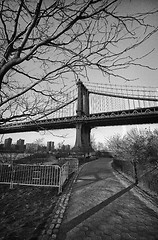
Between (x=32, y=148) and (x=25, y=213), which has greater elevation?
(x=32, y=148)

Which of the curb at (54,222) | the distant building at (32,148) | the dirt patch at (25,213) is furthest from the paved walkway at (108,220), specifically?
the distant building at (32,148)

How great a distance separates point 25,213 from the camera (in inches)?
125

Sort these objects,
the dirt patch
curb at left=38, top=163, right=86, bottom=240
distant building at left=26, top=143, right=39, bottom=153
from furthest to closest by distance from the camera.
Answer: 1. distant building at left=26, top=143, right=39, bottom=153
2. the dirt patch
3. curb at left=38, top=163, right=86, bottom=240

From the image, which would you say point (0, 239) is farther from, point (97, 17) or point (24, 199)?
point (97, 17)

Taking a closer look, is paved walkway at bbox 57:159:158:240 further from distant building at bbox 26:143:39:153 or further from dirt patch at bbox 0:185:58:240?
distant building at bbox 26:143:39:153

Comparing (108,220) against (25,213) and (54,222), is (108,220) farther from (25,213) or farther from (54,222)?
(25,213)

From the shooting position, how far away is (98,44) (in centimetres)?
223

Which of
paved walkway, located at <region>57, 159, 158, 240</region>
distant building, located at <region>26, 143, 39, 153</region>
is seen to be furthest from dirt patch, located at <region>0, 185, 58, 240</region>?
distant building, located at <region>26, 143, 39, 153</region>

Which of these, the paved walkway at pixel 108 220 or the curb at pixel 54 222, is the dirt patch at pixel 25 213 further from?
Answer: the paved walkway at pixel 108 220

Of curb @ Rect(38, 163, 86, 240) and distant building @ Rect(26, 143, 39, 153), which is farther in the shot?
distant building @ Rect(26, 143, 39, 153)

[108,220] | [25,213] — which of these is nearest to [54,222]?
[25,213]

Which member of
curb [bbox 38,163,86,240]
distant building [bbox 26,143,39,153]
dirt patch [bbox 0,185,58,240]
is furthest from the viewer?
distant building [bbox 26,143,39,153]

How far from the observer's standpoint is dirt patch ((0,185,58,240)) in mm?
2346

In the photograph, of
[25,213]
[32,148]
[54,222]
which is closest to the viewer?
[54,222]
